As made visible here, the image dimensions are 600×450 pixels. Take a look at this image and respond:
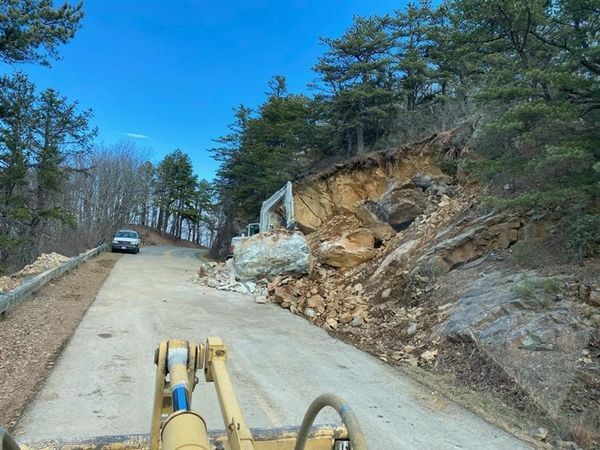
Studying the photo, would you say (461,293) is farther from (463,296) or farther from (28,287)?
(28,287)

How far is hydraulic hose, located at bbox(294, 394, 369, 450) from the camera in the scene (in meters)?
1.77

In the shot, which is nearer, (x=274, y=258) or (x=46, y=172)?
(x=274, y=258)

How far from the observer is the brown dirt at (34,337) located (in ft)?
17.5

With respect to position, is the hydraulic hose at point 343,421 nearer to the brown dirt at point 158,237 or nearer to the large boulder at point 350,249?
the large boulder at point 350,249

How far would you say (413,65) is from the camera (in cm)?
2481

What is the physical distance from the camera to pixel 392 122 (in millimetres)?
25219

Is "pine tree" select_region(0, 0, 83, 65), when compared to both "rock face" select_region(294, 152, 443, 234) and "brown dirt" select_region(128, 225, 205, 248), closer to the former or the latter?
"rock face" select_region(294, 152, 443, 234)

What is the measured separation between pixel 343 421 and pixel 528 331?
19.3 feet

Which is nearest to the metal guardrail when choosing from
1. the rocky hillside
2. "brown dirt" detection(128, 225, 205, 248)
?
the rocky hillside

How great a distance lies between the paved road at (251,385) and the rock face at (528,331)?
3.98 ft

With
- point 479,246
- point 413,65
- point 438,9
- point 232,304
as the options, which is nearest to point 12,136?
point 232,304

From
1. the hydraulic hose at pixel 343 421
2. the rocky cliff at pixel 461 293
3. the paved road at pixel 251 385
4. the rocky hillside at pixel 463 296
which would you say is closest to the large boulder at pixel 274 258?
the rocky hillside at pixel 463 296

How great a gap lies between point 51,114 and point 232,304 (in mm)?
19827

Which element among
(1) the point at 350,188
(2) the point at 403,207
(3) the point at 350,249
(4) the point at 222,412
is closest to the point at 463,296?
(3) the point at 350,249
